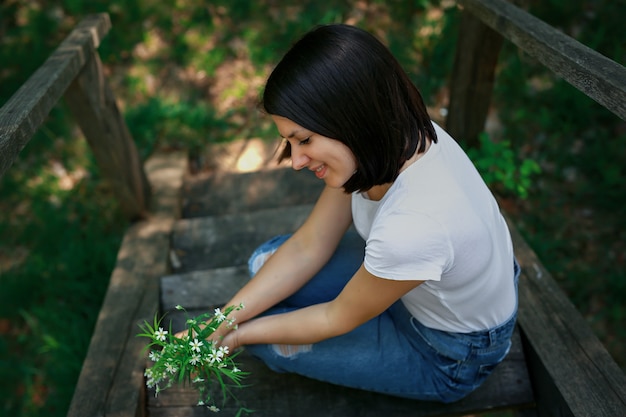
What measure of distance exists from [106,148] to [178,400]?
1.21 m

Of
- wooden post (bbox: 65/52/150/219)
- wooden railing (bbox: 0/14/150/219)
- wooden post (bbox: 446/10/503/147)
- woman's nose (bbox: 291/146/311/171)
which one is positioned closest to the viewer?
woman's nose (bbox: 291/146/311/171)

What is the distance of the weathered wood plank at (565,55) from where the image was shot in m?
1.21

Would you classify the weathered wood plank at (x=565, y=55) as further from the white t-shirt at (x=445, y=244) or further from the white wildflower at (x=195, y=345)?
the white wildflower at (x=195, y=345)

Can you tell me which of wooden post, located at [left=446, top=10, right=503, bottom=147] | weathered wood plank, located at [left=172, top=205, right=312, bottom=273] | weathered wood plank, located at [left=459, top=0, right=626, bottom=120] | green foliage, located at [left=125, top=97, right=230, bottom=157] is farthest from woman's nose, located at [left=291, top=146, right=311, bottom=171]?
green foliage, located at [left=125, top=97, right=230, bottom=157]

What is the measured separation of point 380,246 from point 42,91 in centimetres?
115

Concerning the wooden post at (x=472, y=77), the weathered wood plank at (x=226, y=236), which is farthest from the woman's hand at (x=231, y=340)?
the wooden post at (x=472, y=77)

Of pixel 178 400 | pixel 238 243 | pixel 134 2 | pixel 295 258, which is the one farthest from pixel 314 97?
pixel 134 2

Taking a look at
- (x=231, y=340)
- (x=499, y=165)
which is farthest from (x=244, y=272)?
(x=499, y=165)

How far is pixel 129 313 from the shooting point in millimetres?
2125

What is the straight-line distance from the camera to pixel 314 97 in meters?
1.25

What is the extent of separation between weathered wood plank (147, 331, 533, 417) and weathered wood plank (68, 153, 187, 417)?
0.11 m

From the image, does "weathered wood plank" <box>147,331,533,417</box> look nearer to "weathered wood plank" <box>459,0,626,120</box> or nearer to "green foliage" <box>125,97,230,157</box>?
"weathered wood plank" <box>459,0,626,120</box>

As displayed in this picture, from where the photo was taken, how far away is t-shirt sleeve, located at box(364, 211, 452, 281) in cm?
123

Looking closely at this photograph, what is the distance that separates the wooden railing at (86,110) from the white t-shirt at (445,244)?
3.04 feet
